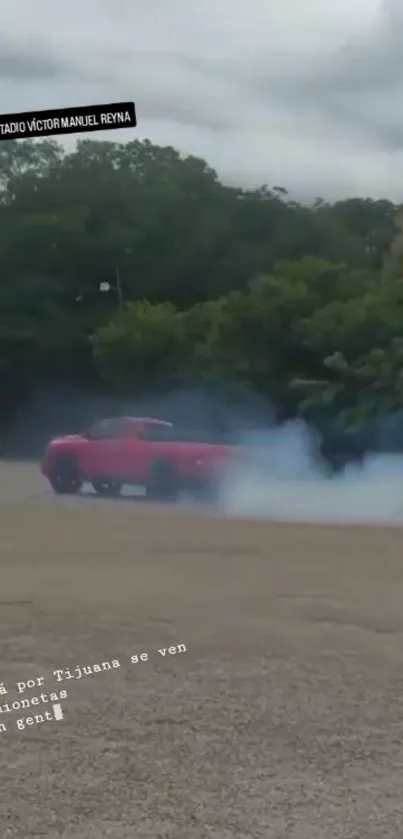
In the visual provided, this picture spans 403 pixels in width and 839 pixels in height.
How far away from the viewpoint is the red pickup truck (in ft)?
8.91

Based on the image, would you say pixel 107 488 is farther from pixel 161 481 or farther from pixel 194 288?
pixel 194 288

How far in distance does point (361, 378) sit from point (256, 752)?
977 millimetres

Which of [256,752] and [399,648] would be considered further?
[399,648]

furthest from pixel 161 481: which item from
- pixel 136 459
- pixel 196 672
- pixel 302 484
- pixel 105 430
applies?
pixel 196 672

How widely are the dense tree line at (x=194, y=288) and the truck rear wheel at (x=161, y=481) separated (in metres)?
0.20

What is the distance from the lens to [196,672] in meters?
2.60

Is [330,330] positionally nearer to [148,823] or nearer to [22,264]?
[22,264]

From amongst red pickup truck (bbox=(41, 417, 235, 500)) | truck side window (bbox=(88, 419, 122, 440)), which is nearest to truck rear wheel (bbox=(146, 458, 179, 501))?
red pickup truck (bbox=(41, 417, 235, 500))

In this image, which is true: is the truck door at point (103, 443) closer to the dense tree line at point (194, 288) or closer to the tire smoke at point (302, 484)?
the dense tree line at point (194, 288)

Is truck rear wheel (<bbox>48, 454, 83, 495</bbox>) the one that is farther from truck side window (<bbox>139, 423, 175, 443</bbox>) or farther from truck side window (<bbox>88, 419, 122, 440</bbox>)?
truck side window (<bbox>139, 423, 175, 443</bbox>)

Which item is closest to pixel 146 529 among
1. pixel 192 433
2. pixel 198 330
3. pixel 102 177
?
pixel 192 433

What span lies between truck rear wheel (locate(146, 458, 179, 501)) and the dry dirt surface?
0.16 feet

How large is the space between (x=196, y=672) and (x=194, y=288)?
3.11 ft

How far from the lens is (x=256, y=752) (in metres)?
2.36
